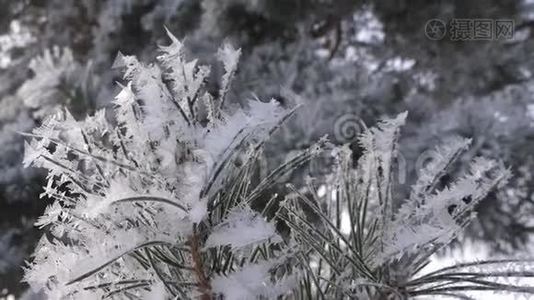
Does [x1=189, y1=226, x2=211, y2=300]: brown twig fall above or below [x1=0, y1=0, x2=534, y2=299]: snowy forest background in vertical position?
below

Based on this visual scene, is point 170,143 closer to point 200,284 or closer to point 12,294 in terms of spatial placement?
point 200,284

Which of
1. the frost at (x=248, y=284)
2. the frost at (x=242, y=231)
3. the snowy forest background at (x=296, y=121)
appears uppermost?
the snowy forest background at (x=296, y=121)

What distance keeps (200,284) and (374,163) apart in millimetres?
168

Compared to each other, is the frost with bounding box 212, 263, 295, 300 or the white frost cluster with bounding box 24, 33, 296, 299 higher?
the white frost cluster with bounding box 24, 33, 296, 299

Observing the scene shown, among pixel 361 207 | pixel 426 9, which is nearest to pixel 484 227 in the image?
pixel 426 9

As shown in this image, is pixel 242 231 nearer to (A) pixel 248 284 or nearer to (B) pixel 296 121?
(A) pixel 248 284

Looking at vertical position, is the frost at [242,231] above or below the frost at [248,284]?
above

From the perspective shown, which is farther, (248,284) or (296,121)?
(296,121)

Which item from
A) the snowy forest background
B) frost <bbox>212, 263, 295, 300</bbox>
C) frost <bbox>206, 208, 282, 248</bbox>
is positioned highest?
the snowy forest background

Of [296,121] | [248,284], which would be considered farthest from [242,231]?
[296,121]

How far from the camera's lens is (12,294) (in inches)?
77.5

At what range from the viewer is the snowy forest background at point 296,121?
0.51 metres

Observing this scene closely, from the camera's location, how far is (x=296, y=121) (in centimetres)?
159

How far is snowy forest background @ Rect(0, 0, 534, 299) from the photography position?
51 cm
